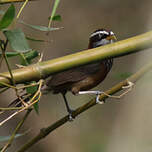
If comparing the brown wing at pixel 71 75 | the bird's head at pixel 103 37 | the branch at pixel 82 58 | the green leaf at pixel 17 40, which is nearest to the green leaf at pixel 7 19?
the green leaf at pixel 17 40

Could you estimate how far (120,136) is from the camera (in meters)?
6.07

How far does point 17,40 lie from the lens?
1607 mm

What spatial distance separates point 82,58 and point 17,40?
0.26m

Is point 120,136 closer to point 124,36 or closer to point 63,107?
point 63,107

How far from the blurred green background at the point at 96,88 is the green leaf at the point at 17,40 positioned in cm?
414

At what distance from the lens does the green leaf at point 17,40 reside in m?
1.59

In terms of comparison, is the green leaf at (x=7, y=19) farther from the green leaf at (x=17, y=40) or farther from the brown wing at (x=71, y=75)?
the brown wing at (x=71, y=75)

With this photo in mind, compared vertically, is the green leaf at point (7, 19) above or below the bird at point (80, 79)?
above

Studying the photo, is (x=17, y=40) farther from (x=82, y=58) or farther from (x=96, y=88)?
(x=96, y=88)

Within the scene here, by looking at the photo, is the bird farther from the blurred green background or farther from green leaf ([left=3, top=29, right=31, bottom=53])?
the blurred green background

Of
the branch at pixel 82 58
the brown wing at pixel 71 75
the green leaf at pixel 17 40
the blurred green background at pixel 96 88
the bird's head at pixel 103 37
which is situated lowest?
the blurred green background at pixel 96 88

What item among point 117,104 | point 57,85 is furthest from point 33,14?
point 57,85

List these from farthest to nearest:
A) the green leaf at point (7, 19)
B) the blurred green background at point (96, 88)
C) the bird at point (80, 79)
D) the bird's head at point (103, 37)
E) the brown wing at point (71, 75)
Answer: the blurred green background at point (96, 88) → the bird's head at point (103, 37) → the bird at point (80, 79) → the brown wing at point (71, 75) → the green leaf at point (7, 19)

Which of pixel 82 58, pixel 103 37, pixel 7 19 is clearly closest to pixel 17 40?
pixel 7 19
